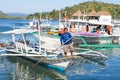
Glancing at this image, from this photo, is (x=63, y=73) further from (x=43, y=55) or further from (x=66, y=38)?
(x=66, y=38)

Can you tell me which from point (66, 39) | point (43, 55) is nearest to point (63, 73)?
point (43, 55)

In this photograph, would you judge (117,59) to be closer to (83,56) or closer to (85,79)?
(83,56)

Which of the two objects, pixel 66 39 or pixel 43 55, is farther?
pixel 43 55

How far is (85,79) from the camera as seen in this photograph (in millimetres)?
21672

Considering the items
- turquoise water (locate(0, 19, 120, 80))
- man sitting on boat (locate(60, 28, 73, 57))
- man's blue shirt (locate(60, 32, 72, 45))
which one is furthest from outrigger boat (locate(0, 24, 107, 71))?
man's blue shirt (locate(60, 32, 72, 45))

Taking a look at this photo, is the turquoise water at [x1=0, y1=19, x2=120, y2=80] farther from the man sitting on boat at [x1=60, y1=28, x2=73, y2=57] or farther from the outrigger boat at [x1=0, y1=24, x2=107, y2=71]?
the man sitting on boat at [x1=60, y1=28, x2=73, y2=57]

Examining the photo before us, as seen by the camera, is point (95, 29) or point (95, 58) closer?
point (95, 58)

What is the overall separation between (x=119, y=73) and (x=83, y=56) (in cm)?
639

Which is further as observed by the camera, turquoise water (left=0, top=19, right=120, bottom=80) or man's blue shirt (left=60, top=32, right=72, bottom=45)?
man's blue shirt (left=60, top=32, right=72, bottom=45)

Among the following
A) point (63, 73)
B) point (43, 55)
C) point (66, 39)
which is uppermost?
point (66, 39)

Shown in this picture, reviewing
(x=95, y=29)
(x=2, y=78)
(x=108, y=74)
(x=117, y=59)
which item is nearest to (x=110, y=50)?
(x=117, y=59)

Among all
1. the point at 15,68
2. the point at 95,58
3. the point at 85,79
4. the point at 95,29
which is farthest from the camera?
the point at 95,29

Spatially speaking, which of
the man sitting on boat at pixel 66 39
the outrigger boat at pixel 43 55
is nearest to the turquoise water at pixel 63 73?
the outrigger boat at pixel 43 55

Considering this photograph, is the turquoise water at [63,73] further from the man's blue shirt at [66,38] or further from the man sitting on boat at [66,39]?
the man's blue shirt at [66,38]
